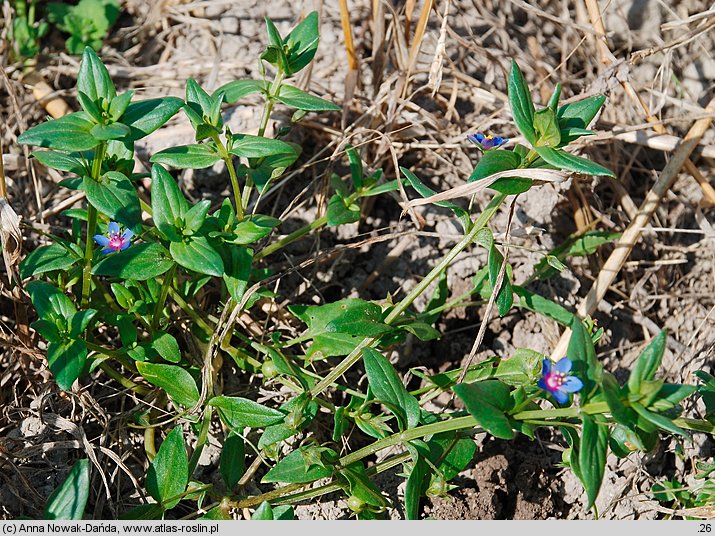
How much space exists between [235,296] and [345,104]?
140 cm

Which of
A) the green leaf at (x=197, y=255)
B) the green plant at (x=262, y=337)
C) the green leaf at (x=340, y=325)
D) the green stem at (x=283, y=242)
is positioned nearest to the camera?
the green plant at (x=262, y=337)

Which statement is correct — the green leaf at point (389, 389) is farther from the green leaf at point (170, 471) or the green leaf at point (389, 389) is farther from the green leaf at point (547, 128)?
the green leaf at point (547, 128)

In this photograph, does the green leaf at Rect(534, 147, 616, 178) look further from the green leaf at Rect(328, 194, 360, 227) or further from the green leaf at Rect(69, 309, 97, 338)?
the green leaf at Rect(69, 309, 97, 338)

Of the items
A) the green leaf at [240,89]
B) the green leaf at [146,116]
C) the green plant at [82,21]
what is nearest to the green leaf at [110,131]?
the green leaf at [146,116]

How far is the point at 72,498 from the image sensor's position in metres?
2.49

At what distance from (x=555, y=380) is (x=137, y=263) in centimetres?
146

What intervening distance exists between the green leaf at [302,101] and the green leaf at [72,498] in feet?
4.96

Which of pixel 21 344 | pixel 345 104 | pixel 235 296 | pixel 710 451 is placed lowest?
pixel 710 451

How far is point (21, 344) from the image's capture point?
10.3 feet

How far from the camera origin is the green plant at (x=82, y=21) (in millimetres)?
4258

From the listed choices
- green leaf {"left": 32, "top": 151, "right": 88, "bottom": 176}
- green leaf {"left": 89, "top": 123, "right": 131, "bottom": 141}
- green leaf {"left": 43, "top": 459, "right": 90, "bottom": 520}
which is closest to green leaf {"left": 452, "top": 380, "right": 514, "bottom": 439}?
green leaf {"left": 43, "top": 459, "right": 90, "bottom": 520}

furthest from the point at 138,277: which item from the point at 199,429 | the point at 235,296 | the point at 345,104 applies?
the point at 345,104
